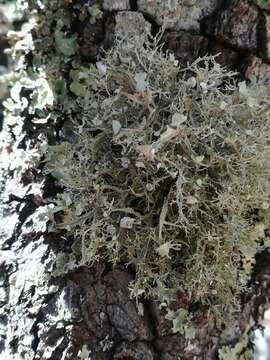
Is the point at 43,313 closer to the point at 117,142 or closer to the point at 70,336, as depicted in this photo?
the point at 70,336

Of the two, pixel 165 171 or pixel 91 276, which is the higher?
pixel 165 171

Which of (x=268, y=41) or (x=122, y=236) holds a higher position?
(x=268, y=41)

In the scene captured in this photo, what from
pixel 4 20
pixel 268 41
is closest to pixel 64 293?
pixel 268 41
